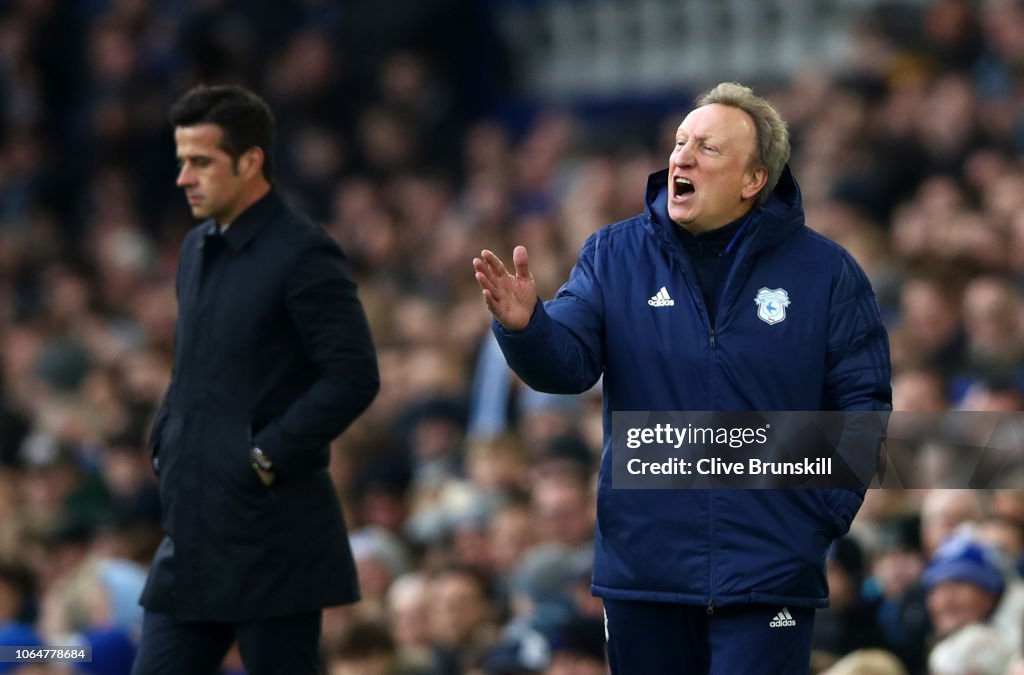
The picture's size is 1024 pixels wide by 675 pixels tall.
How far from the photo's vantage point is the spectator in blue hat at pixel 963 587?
7324mm

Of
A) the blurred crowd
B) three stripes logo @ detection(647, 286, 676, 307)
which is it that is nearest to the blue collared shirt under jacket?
three stripes logo @ detection(647, 286, 676, 307)

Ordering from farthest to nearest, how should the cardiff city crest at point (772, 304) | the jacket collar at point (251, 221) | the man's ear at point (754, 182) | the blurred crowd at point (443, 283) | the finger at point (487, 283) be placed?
the blurred crowd at point (443, 283)
the jacket collar at point (251, 221)
the man's ear at point (754, 182)
the cardiff city crest at point (772, 304)
the finger at point (487, 283)

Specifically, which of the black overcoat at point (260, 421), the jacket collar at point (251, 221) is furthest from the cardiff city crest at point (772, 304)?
the jacket collar at point (251, 221)

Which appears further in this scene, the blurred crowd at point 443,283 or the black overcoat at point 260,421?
the blurred crowd at point 443,283

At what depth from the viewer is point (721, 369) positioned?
5.27 m

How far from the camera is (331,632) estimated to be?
934 centimetres

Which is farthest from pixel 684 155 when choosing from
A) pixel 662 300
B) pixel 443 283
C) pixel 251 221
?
pixel 443 283

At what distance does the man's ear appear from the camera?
5434 millimetres

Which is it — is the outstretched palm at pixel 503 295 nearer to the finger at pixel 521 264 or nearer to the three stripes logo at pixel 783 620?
the finger at pixel 521 264

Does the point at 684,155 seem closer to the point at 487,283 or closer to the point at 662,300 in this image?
the point at 662,300

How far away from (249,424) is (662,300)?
1346 millimetres

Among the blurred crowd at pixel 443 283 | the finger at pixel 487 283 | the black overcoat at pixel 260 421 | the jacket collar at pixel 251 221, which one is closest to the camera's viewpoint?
the finger at pixel 487 283

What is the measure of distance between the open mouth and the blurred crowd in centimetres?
220

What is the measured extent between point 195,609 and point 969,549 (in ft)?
9.91
